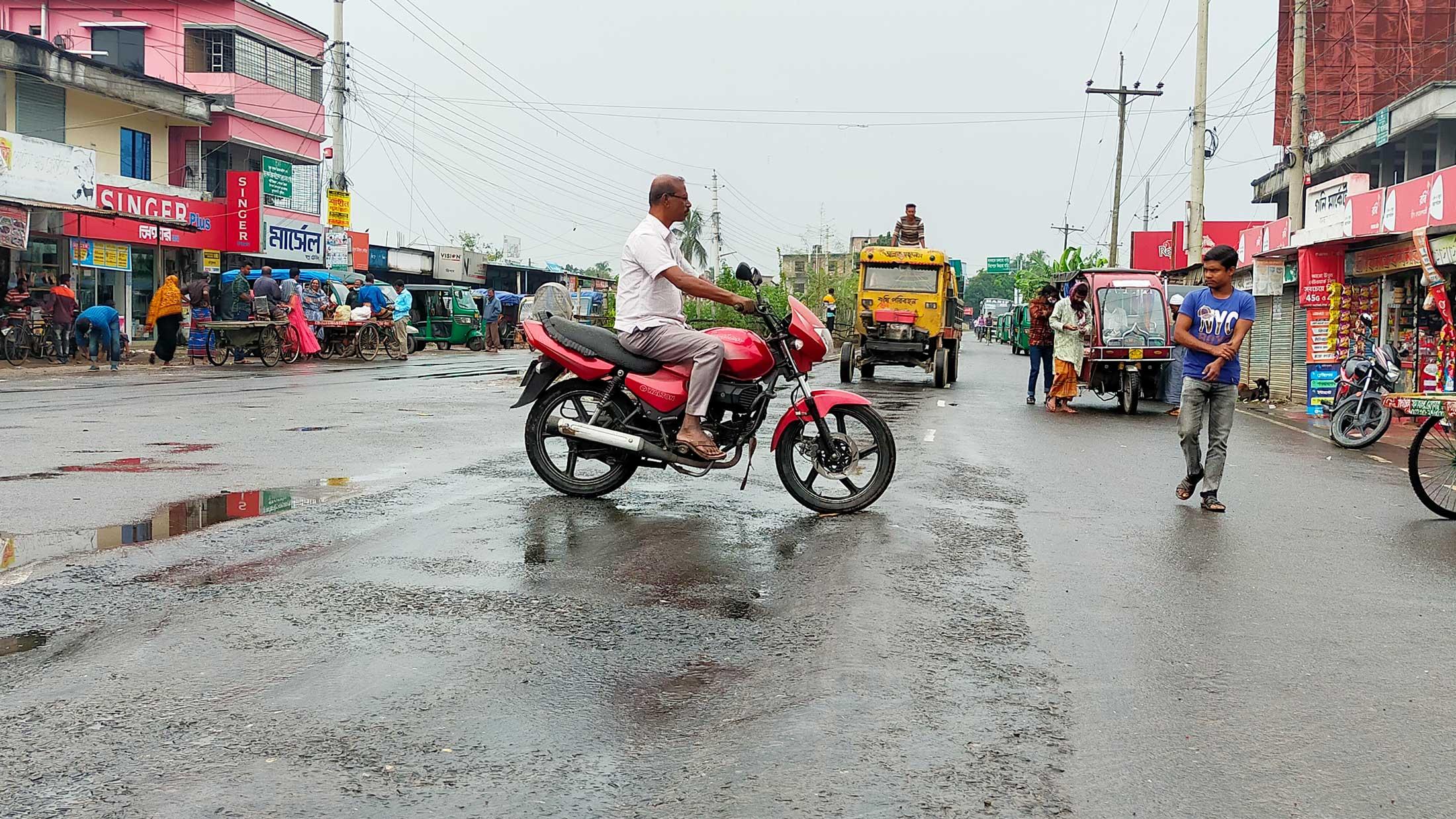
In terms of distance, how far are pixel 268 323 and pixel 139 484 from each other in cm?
1831

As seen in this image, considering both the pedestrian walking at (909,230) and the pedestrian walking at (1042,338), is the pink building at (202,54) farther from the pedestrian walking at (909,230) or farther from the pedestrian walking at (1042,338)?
the pedestrian walking at (1042,338)

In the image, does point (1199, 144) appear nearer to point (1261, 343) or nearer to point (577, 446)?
point (1261, 343)

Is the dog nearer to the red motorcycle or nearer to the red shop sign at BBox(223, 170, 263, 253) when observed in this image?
the red motorcycle

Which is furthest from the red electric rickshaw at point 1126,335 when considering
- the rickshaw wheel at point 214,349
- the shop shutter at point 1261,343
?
the rickshaw wheel at point 214,349

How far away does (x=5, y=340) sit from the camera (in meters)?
24.1

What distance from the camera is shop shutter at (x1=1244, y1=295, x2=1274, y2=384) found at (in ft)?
89.0

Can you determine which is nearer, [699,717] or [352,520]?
[699,717]

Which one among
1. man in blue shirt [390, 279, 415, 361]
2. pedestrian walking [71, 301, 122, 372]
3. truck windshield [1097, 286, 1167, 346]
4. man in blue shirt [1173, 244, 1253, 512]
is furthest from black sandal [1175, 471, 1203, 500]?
man in blue shirt [390, 279, 415, 361]

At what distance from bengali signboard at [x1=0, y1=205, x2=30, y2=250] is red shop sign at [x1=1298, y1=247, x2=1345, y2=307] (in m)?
23.2

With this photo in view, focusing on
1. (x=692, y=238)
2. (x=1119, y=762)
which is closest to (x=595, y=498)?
(x=1119, y=762)

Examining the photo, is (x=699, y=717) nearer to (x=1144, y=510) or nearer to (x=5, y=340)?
(x=1144, y=510)

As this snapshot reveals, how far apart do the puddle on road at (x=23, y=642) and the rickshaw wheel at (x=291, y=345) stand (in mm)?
22911

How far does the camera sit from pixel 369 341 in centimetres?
2994

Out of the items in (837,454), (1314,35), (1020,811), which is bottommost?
(1020,811)
